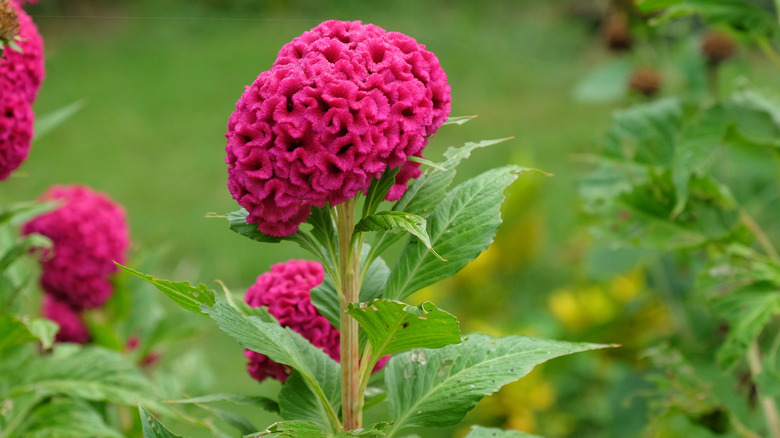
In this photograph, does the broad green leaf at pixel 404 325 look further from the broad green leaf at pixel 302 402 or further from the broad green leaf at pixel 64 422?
the broad green leaf at pixel 64 422

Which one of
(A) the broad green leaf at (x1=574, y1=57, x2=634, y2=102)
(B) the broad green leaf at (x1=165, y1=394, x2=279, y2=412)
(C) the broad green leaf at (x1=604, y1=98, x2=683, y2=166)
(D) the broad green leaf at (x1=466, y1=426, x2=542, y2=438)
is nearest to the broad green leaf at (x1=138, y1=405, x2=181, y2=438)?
(B) the broad green leaf at (x1=165, y1=394, x2=279, y2=412)

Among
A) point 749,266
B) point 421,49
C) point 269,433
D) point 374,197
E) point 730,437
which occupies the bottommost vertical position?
point 730,437

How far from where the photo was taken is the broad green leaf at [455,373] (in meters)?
0.96

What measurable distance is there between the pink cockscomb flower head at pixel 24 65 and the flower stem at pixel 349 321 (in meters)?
0.57

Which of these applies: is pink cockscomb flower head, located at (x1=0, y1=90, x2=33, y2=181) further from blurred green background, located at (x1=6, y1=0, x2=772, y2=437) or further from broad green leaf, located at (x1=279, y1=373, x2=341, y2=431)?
broad green leaf, located at (x1=279, y1=373, x2=341, y2=431)

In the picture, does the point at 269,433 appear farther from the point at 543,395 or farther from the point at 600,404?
the point at 600,404

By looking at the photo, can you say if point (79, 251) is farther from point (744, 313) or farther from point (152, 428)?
point (744, 313)

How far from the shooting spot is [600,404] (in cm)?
316

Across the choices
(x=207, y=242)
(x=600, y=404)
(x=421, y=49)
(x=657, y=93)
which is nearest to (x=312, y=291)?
(x=421, y=49)

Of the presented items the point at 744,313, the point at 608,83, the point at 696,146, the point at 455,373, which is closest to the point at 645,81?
the point at 608,83

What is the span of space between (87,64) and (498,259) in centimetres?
380

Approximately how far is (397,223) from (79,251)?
116cm

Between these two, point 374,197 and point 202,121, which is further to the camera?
point 202,121

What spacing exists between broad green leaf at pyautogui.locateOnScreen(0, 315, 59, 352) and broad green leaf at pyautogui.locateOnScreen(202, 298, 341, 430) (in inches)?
17.5
